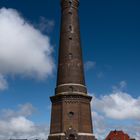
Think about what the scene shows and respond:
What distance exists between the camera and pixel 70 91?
31750 mm

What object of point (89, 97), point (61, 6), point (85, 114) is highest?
point (61, 6)

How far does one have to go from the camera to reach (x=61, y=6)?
35.9 meters

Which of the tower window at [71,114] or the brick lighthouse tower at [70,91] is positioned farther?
the tower window at [71,114]

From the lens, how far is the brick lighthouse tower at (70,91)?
3053cm

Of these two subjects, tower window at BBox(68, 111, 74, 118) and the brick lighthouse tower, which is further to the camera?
tower window at BBox(68, 111, 74, 118)

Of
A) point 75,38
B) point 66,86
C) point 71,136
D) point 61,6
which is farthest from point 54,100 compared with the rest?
point 61,6

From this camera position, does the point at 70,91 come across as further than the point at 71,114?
Yes

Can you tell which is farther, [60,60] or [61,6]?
[61,6]

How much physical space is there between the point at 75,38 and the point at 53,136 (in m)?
11.4

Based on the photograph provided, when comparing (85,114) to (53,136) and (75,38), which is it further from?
(75,38)

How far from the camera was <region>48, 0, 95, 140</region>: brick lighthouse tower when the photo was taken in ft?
100

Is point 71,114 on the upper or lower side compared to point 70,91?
lower

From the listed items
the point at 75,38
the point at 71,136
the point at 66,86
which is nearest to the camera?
the point at 71,136

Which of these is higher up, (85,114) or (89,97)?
(89,97)
